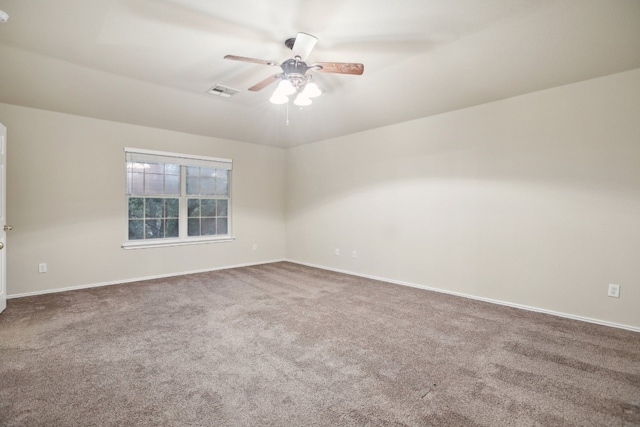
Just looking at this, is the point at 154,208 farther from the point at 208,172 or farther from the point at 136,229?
the point at 208,172

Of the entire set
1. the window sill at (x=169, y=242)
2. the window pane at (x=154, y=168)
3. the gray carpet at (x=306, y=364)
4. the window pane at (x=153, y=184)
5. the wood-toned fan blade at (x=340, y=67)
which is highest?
the wood-toned fan blade at (x=340, y=67)

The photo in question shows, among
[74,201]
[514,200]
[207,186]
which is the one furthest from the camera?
[207,186]

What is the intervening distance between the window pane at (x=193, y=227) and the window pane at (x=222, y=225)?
14.7 inches

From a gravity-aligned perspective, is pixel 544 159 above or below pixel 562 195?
above

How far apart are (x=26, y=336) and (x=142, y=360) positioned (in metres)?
1.31

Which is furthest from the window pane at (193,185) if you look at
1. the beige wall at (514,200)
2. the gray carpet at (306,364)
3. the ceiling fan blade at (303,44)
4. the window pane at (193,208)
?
the ceiling fan blade at (303,44)

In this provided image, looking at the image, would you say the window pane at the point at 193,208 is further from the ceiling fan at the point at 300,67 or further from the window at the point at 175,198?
the ceiling fan at the point at 300,67

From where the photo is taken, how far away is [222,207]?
231 inches

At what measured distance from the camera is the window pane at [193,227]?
5457 millimetres

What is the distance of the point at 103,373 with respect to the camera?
2.18 m

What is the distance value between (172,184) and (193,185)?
36 centimetres

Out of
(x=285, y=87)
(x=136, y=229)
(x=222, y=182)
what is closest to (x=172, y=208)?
(x=136, y=229)

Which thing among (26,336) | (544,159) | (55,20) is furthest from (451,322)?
(55,20)

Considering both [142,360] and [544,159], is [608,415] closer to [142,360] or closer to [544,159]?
[544,159]
